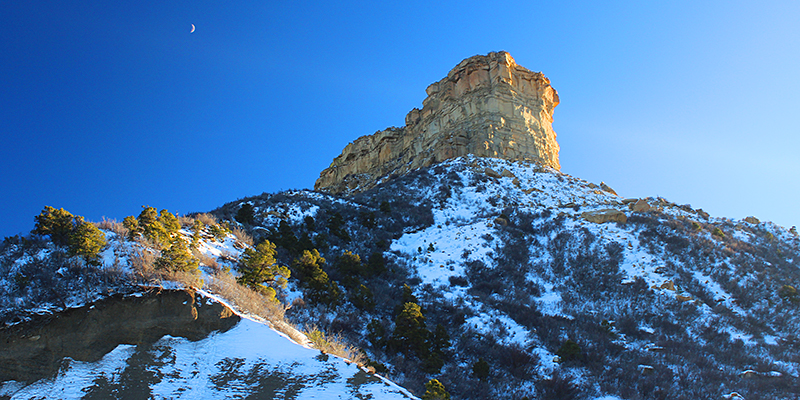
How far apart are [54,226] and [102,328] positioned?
372 centimetres

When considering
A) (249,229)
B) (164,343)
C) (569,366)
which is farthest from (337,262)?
(164,343)

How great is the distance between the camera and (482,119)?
42.5 metres

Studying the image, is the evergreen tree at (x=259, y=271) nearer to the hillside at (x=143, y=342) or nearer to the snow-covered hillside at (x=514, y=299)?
the snow-covered hillside at (x=514, y=299)

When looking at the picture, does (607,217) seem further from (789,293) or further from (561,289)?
(789,293)

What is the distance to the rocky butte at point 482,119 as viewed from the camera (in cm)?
4238

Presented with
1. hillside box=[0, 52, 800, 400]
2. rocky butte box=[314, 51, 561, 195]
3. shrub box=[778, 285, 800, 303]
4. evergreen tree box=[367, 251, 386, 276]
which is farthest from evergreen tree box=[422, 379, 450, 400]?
rocky butte box=[314, 51, 561, 195]

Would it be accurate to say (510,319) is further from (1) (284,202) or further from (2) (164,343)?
(1) (284,202)

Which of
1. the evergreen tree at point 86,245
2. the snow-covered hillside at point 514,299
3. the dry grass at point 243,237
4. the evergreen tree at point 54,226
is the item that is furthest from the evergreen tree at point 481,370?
the evergreen tree at point 54,226

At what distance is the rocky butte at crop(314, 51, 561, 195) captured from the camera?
42.4 meters

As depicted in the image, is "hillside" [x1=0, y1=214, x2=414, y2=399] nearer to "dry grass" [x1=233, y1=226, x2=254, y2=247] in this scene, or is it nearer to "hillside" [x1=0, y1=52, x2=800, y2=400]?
"hillside" [x1=0, y1=52, x2=800, y2=400]

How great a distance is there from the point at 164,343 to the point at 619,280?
19.4 meters

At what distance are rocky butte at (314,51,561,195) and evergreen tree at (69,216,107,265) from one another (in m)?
36.2

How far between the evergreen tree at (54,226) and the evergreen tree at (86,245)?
1.11m

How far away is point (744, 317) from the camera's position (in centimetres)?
1638
